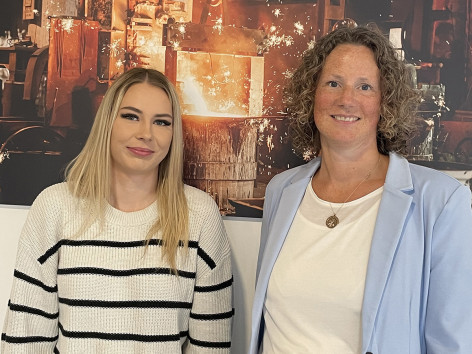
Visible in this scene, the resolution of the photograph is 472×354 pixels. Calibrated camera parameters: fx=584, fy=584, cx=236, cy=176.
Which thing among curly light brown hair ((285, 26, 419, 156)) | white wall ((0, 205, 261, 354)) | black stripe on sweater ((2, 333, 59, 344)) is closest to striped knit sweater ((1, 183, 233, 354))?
black stripe on sweater ((2, 333, 59, 344))

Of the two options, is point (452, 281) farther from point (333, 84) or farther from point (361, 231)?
point (333, 84)

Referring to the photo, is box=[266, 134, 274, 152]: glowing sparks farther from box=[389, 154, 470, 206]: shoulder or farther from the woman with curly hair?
box=[389, 154, 470, 206]: shoulder

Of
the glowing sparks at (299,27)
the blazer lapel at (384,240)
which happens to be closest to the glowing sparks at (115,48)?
the glowing sparks at (299,27)

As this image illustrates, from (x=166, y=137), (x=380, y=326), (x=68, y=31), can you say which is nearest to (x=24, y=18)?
(x=68, y=31)

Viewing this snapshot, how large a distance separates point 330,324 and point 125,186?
2.68 ft

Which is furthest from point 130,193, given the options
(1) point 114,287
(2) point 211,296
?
(2) point 211,296

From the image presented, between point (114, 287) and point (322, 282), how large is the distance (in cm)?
68

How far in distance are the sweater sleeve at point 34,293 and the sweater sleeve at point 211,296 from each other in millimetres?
453

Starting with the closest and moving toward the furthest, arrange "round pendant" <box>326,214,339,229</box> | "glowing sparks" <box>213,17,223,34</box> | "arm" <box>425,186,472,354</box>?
"arm" <box>425,186,472,354</box> < "round pendant" <box>326,214,339,229</box> < "glowing sparks" <box>213,17,223,34</box>

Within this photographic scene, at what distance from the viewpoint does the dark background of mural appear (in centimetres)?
182

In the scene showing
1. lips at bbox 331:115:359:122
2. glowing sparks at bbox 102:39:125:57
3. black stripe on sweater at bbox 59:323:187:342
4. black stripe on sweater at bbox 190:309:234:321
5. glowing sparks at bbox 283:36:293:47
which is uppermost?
glowing sparks at bbox 283:36:293:47

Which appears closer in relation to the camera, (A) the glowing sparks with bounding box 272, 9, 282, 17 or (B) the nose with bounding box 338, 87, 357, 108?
(B) the nose with bounding box 338, 87, 357, 108

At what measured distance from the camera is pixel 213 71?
79.0 inches

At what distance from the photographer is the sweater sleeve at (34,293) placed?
5.98ft
